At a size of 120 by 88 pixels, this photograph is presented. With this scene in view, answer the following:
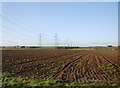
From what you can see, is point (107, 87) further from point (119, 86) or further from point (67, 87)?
point (67, 87)

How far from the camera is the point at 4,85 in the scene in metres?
10.4

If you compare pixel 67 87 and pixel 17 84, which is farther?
pixel 17 84

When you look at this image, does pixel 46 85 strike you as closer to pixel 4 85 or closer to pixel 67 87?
pixel 67 87

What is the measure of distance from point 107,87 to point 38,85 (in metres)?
3.02

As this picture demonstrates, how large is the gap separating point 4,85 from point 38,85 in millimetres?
1542

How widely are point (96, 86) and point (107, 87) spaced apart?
47 cm

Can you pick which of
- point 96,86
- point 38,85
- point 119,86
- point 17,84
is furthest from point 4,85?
point 119,86

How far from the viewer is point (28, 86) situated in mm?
10078

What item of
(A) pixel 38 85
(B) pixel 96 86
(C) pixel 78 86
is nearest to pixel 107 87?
(B) pixel 96 86

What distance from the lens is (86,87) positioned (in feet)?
32.8

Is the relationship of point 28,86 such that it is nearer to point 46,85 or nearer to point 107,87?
point 46,85

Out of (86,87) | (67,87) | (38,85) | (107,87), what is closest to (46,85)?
(38,85)

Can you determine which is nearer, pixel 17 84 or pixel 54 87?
pixel 54 87

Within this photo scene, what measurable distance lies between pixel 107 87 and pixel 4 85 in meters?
4.56
